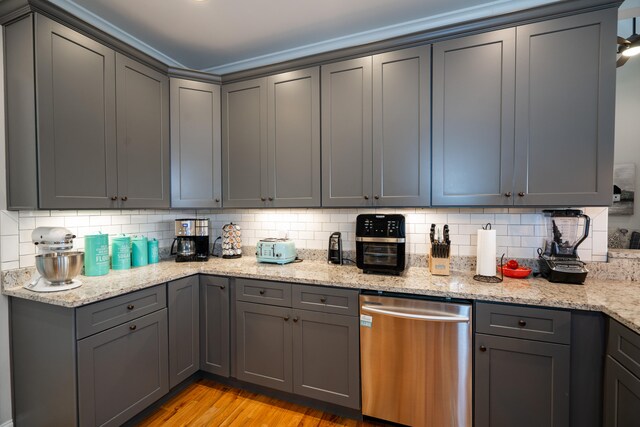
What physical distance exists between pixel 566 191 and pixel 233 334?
2399 millimetres

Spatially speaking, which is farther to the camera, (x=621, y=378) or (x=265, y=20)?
(x=265, y=20)

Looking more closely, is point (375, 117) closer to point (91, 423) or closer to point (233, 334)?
point (233, 334)

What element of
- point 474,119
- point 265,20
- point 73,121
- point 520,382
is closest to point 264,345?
point 520,382

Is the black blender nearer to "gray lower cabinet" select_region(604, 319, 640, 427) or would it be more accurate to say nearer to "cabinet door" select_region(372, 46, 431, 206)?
"gray lower cabinet" select_region(604, 319, 640, 427)

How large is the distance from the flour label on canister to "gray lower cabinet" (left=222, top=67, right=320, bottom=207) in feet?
2.98

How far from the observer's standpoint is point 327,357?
76.0 inches

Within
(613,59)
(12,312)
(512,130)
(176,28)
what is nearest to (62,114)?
(176,28)

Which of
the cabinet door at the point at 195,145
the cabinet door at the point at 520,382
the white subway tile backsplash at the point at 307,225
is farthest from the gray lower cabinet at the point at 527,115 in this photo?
the cabinet door at the point at 195,145

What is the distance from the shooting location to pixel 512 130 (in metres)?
1.80

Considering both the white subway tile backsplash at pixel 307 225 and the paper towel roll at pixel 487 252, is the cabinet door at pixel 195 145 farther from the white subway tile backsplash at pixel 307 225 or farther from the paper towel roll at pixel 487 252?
the paper towel roll at pixel 487 252

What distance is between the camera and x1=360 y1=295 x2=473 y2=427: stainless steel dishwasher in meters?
1.63

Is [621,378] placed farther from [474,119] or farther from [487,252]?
[474,119]

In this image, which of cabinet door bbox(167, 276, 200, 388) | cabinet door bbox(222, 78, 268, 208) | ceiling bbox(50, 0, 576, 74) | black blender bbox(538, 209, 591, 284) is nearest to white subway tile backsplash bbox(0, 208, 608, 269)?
black blender bbox(538, 209, 591, 284)

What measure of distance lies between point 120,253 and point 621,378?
302cm
